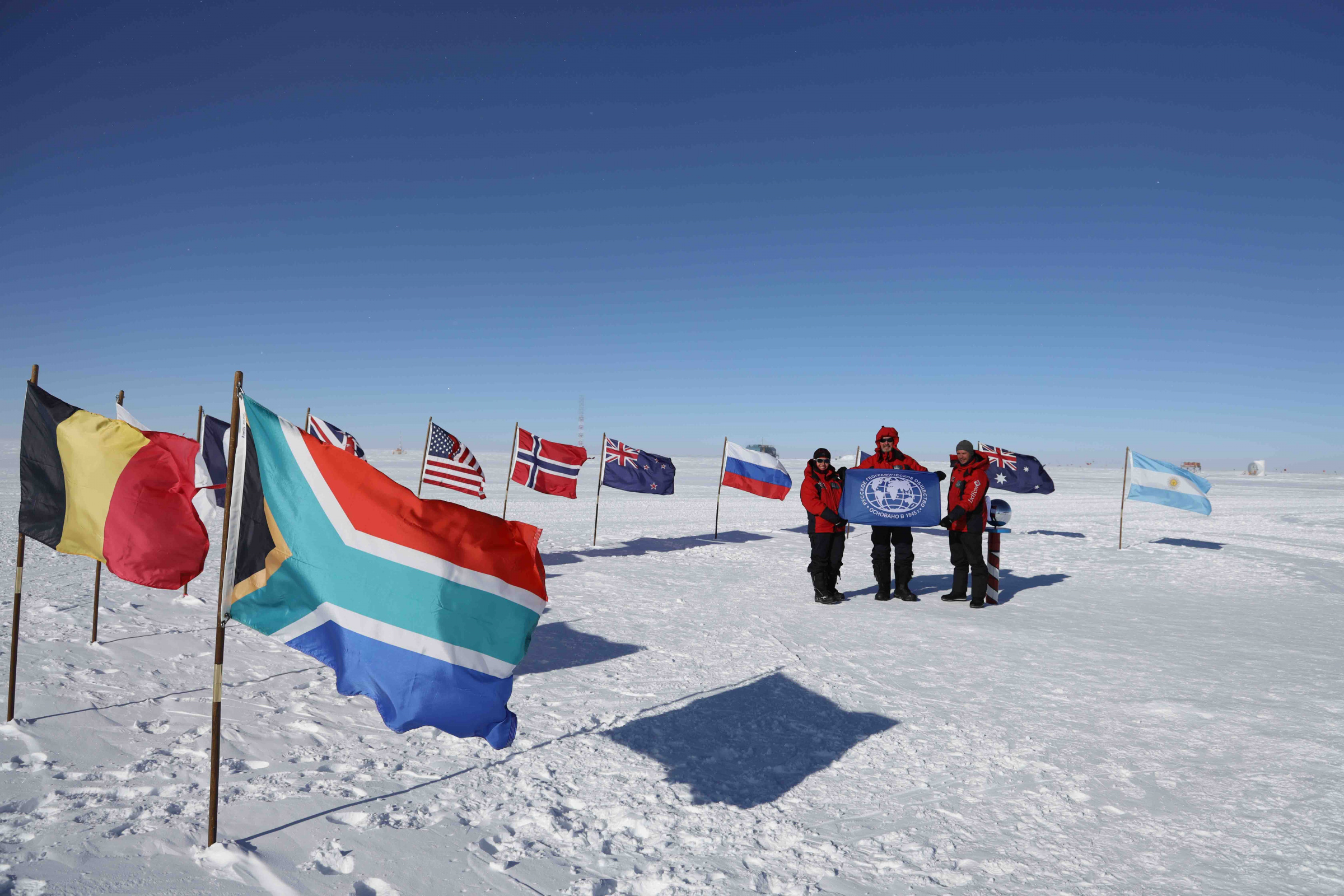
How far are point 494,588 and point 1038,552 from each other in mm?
15578

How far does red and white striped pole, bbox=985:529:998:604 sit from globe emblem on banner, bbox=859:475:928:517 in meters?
1.54

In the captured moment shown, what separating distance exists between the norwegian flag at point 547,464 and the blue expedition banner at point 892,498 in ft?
19.0

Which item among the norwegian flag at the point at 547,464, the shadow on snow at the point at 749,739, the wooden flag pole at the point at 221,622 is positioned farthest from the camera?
the norwegian flag at the point at 547,464

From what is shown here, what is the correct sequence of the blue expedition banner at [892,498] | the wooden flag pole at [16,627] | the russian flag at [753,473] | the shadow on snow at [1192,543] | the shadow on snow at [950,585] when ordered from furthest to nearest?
the shadow on snow at [1192,543], the russian flag at [753,473], the shadow on snow at [950,585], the blue expedition banner at [892,498], the wooden flag pole at [16,627]

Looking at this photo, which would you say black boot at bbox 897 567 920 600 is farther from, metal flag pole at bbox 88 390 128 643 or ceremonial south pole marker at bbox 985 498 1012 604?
metal flag pole at bbox 88 390 128 643

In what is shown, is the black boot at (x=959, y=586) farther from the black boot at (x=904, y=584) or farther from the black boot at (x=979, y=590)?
the black boot at (x=904, y=584)

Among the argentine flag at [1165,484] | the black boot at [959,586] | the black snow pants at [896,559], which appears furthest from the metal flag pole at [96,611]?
the argentine flag at [1165,484]

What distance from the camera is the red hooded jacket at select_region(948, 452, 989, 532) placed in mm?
10188

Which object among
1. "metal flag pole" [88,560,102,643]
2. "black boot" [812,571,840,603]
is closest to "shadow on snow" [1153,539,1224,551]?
"black boot" [812,571,840,603]

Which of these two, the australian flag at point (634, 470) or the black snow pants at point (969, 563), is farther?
the australian flag at point (634, 470)

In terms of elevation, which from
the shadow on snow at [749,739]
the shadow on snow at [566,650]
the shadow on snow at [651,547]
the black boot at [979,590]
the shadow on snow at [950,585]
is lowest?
the shadow on snow at [566,650]

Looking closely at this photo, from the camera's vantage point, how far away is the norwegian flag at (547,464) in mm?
14359

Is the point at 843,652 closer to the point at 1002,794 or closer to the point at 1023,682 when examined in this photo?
the point at 1023,682

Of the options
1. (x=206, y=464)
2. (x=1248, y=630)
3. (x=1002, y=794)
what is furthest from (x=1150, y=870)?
(x=206, y=464)
